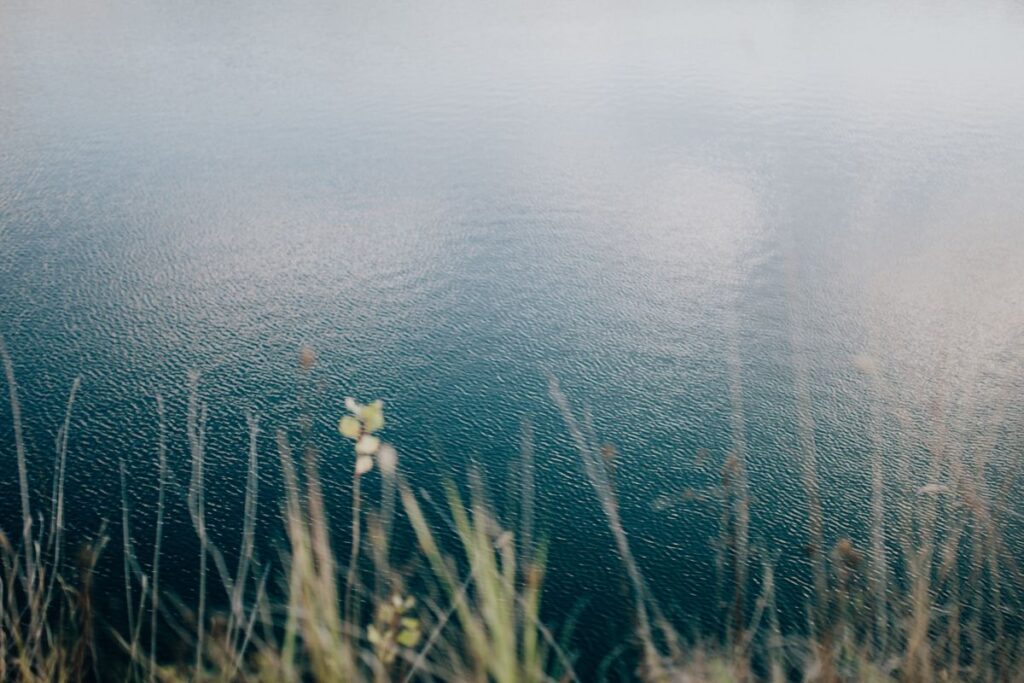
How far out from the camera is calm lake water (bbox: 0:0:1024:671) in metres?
7.12

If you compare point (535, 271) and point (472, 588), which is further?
point (535, 271)

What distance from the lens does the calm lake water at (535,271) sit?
712 centimetres

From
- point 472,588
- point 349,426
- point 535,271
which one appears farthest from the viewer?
point 535,271

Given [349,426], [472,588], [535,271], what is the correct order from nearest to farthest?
[349,426] → [472,588] → [535,271]

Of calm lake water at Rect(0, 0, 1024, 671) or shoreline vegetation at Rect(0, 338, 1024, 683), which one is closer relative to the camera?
shoreline vegetation at Rect(0, 338, 1024, 683)

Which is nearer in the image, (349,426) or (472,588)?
(349,426)

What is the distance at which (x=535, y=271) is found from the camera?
32.6 ft

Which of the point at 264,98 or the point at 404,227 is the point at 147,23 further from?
the point at 404,227

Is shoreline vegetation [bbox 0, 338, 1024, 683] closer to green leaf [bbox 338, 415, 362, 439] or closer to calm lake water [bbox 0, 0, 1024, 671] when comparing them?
green leaf [bbox 338, 415, 362, 439]

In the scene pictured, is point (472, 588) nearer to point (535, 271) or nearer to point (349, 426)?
point (535, 271)

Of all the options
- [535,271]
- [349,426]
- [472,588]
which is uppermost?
[349,426]


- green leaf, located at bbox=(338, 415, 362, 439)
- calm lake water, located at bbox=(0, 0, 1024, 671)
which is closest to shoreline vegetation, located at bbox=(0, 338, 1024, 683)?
green leaf, located at bbox=(338, 415, 362, 439)

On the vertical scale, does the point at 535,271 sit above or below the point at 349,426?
below

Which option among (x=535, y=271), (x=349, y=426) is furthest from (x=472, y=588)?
(x=349, y=426)
